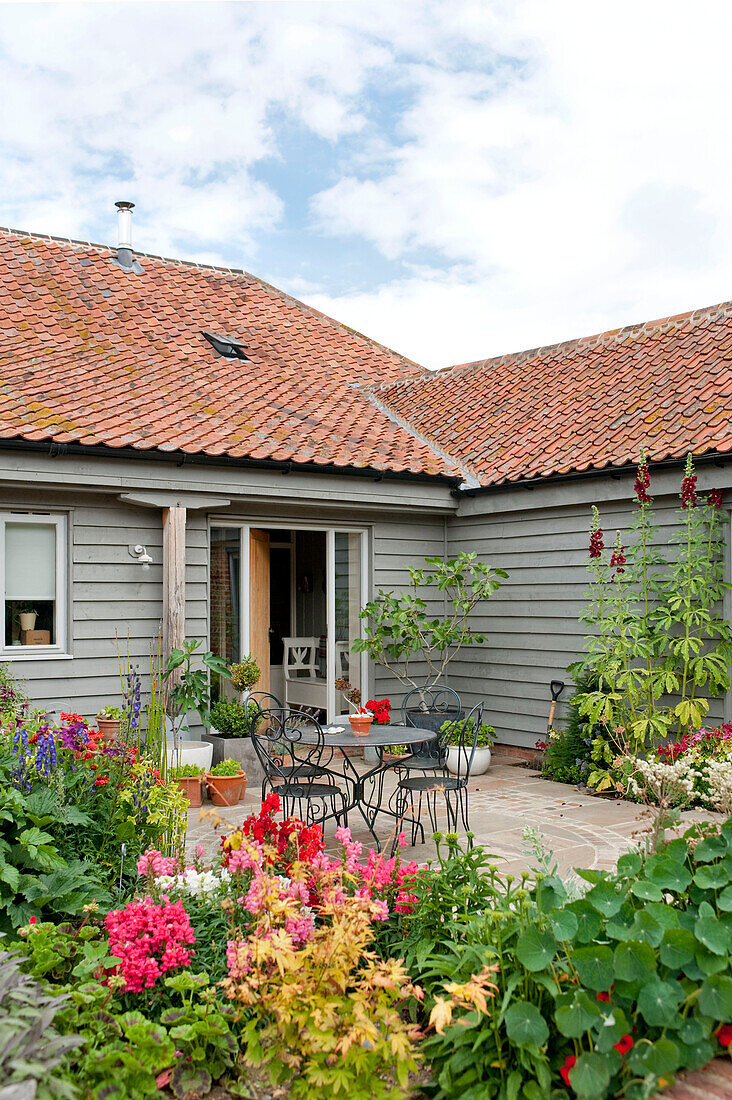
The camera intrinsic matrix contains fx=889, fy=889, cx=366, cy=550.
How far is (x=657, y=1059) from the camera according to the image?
244 cm

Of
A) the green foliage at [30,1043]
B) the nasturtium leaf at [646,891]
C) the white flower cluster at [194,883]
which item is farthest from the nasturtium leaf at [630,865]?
the green foliage at [30,1043]

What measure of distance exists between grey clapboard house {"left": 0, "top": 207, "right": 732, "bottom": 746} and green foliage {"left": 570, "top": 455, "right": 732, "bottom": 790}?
1.16 ft

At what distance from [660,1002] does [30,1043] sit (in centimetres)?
177

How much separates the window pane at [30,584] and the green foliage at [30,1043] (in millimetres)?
5272

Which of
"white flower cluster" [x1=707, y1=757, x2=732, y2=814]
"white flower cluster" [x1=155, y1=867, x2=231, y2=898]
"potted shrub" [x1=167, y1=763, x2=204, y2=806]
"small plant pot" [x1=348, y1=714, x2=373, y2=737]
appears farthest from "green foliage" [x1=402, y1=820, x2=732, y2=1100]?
"potted shrub" [x1=167, y1=763, x2=204, y2=806]

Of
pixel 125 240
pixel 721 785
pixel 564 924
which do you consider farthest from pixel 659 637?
pixel 125 240

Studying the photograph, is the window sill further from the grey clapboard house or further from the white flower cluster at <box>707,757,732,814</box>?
the white flower cluster at <box>707,757,732,814</box>

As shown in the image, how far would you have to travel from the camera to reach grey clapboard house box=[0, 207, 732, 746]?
25.6ft

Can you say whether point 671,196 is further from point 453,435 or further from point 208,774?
point 208,774

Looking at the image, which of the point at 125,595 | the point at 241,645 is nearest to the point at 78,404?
the point at 125,595

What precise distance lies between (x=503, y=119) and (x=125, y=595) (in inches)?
333

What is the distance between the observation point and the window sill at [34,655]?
7.49 m

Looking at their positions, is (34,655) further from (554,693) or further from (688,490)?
(688,490)

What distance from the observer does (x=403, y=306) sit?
23281 mm
